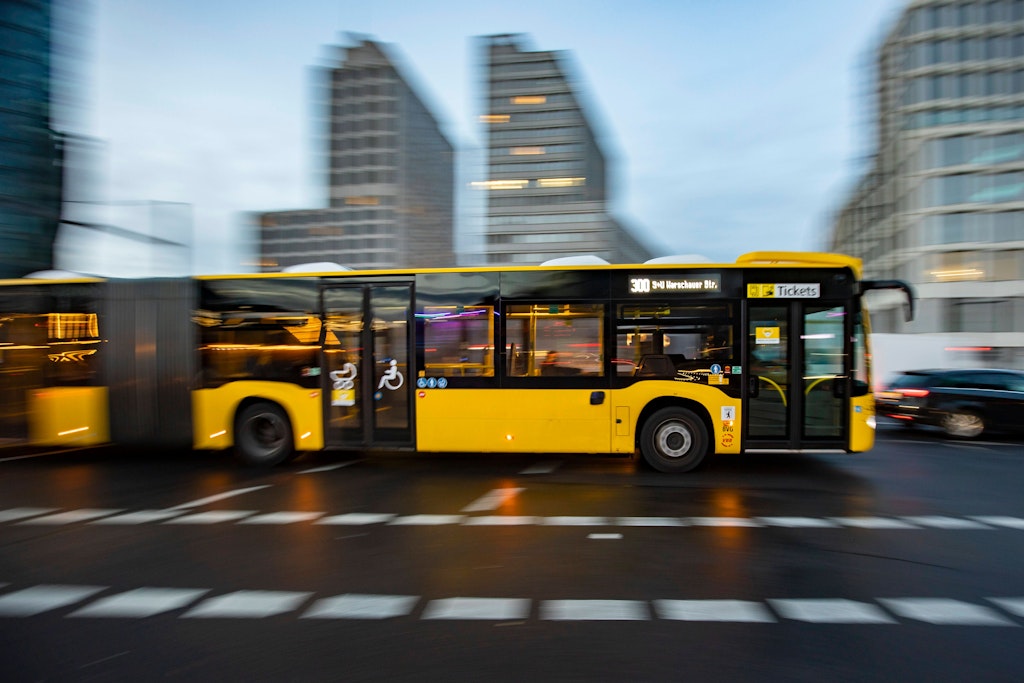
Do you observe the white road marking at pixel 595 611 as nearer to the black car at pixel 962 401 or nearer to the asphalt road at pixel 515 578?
the asphalt road at pixel 515 578

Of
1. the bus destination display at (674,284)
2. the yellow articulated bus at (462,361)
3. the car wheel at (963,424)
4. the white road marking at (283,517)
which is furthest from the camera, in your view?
the car wheel at (963,424)

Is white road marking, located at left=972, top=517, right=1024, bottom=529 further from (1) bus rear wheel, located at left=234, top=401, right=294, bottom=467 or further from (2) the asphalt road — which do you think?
(1) bus rear wheel, located at left=234, top=401, right=294, bottom=467

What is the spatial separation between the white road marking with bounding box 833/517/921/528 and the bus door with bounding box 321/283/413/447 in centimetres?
574

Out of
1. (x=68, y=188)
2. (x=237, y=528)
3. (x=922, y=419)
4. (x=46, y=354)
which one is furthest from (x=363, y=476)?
(x=68, y=188)

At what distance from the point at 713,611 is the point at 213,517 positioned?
5.24 m

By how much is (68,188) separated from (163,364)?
24.4 meters

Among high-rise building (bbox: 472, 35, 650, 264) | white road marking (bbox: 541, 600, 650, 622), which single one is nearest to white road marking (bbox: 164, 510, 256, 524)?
white road marking (bbox: 541, 600, 650, 622)

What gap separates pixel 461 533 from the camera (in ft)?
19.3

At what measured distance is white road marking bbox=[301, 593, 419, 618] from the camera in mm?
4023

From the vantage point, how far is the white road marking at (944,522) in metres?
6.16

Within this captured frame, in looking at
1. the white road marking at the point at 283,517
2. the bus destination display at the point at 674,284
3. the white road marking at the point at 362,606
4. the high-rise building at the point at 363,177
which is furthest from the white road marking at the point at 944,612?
the high-rise building at the point at 363,177

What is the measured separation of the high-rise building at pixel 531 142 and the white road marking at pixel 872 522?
8660 centimetres

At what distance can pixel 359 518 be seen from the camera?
6477 millimetres

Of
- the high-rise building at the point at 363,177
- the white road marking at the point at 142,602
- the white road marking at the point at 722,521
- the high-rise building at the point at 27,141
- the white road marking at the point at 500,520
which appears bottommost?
the white road marking at the point at 500,520
